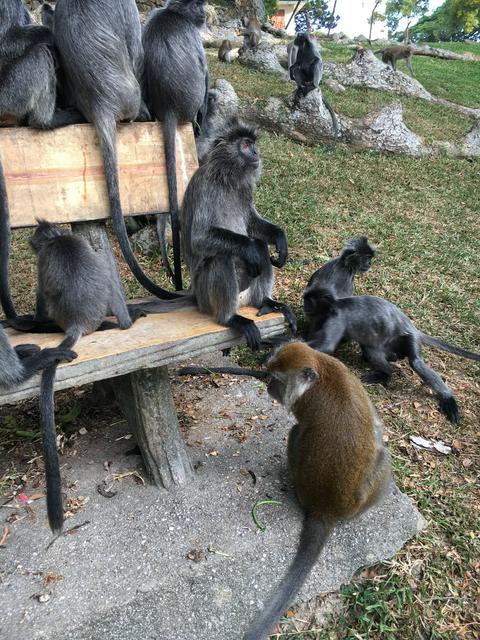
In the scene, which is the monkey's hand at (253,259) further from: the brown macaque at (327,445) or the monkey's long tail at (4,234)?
the monkey's long tail at (4,234)

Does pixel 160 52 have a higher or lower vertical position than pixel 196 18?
lower

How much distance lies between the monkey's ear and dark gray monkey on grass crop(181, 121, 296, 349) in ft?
1.65

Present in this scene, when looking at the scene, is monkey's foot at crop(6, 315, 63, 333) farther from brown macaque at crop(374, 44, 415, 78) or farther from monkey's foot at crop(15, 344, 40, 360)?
brown macaque at crop(374, 44, 415, 78)

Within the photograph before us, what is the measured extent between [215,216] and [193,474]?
1.44 metres

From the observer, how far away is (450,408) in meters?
3.44

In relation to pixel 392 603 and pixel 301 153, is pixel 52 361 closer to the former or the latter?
pixel 392 603

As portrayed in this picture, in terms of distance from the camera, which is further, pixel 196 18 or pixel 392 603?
pixel 196 18

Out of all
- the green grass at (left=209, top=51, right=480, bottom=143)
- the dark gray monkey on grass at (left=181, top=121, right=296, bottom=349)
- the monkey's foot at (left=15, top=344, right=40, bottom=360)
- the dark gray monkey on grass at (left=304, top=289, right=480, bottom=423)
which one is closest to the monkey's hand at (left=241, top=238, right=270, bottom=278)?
the dark gray monkey on grass at (left=181, top=121, right=296, bottom=349)

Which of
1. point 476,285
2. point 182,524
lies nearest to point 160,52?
point 182,524

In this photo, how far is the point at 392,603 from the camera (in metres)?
2.23

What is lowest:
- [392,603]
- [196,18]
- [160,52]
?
[392,603]

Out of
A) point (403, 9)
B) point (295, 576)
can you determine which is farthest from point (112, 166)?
point (403, 9)

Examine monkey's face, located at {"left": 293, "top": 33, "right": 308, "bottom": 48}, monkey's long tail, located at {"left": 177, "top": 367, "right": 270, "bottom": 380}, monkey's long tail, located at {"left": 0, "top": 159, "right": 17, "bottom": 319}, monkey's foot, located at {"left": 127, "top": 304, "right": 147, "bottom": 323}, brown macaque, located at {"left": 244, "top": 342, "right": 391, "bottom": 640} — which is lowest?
monkey's long tail, located at {"left": 177, "top": 367, "right": 270, "bottom": 380}

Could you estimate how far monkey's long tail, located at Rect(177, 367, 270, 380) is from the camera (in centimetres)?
364
